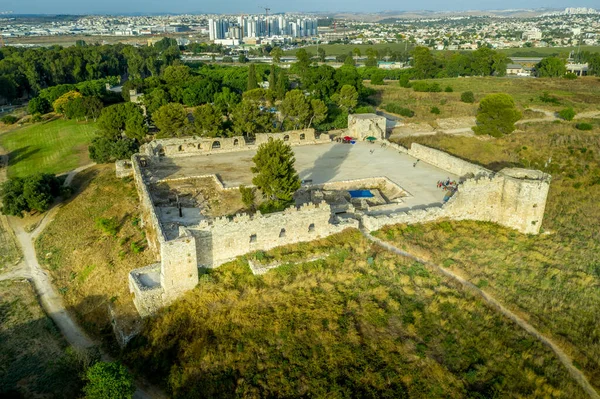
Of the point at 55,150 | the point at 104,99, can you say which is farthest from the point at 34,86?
the point at 55,150

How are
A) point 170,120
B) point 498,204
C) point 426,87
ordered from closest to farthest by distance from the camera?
point 498,204 → point 170,120 → point 426,87

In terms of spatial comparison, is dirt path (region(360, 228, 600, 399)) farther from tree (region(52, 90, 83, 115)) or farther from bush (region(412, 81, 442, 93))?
bush (region(412, 81, 442, 93))

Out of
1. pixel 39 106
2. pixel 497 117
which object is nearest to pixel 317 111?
pixel 497 117

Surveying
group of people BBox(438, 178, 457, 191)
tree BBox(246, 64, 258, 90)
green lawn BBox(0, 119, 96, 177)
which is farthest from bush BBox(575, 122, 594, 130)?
green lawn BBox(0, 119, 96, 177)

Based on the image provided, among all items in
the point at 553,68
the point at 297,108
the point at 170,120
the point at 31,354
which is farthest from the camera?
the point at 553,68

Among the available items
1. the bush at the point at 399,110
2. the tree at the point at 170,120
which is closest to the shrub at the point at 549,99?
the bush at the point at 399,110

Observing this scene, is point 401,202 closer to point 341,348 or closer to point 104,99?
point 341,348

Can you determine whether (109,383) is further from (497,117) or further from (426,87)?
(426,87)
